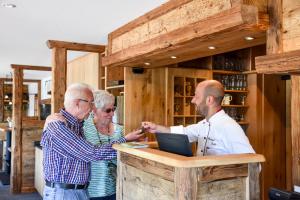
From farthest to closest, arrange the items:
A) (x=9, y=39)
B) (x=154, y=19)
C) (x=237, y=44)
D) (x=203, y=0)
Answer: (x=9, y=39)
(x=154, y=19)
(x=237, y=44)
(x=203, y=0)

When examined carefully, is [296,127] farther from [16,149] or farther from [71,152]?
[16,149]

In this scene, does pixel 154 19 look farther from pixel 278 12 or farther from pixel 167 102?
pixel 167 102

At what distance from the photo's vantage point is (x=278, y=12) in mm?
2092

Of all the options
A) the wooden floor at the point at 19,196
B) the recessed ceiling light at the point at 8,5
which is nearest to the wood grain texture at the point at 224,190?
the recessed ceiling light at the point at 8,5

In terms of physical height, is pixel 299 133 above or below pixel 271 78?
below

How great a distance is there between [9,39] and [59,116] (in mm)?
5016

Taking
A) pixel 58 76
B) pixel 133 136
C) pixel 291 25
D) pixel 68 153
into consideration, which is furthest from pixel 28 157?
pixel 291 25

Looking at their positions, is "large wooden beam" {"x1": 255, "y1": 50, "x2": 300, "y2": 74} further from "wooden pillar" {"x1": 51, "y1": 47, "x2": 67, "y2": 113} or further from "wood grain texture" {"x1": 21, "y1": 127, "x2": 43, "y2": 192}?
"wood grain texture" {"x1": 21, "y1": 127, "x2": 43, "y2": 192}

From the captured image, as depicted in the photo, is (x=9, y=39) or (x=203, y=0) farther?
(x=9, y=39)

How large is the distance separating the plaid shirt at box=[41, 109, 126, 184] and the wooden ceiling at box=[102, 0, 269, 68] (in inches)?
37.1

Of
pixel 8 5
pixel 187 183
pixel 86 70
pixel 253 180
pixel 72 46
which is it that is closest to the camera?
pixel 187 183

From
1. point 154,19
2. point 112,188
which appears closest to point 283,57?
point 154,19

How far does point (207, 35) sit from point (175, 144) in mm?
778

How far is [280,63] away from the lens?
2.01 metres
